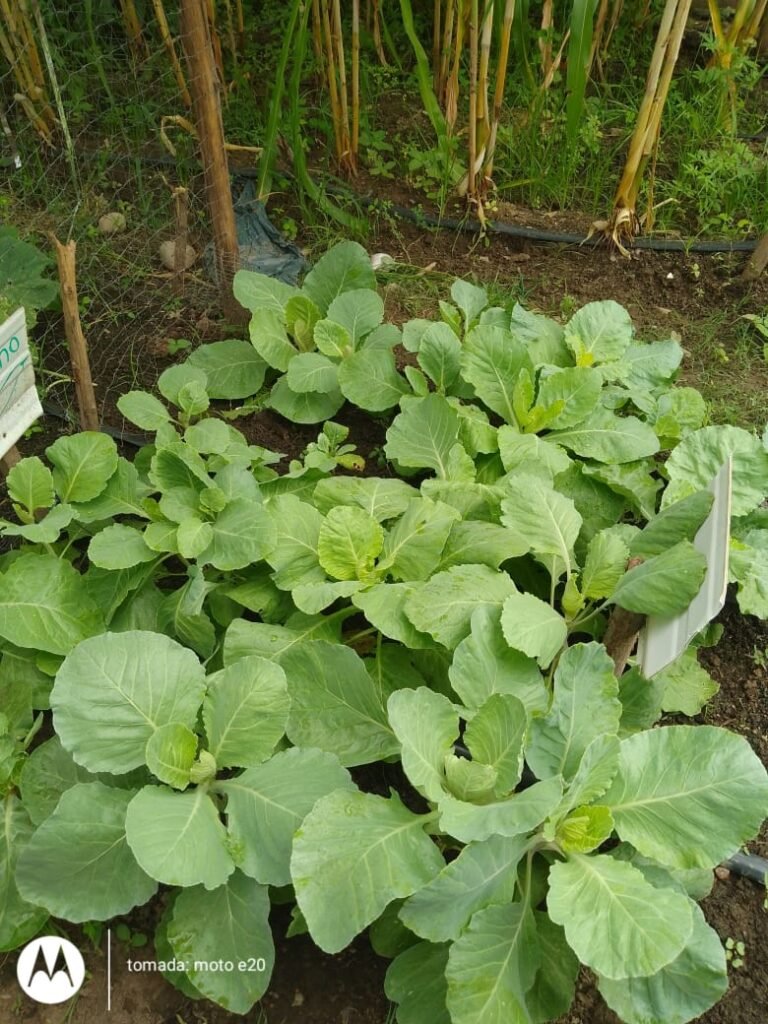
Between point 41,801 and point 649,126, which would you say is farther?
point 649,126

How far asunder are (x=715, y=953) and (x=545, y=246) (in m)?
1.99

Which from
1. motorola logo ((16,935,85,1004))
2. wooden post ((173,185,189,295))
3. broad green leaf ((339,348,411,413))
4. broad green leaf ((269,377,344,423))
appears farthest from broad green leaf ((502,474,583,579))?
wooden post ((173,185,189,295))

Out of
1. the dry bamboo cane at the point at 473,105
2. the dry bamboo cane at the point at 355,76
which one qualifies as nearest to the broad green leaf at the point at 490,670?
the dry bamboo cane at the point at 473,105

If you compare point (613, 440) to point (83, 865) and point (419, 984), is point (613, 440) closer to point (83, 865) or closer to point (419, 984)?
point (419, 984)

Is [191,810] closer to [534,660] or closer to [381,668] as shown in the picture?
[381,668]

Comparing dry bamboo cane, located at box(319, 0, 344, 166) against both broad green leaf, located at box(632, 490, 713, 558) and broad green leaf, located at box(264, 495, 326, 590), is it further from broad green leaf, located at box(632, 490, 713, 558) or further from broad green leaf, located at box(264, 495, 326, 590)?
broad green leaf, located at box(632, 490, 713, 558)

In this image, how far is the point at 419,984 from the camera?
120 cm

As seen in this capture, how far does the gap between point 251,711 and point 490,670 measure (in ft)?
1.18

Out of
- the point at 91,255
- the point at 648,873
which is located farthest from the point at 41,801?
the point at 91,255

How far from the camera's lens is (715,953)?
3.72 ft

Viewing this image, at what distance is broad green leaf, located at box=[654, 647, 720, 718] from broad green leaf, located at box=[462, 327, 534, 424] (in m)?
0.59

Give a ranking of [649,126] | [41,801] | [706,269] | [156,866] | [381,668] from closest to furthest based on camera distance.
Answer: [156,866] < [41,801] < [381,668] < [649,126] < [706,269]

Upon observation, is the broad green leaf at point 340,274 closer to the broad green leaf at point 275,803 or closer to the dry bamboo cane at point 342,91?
the dry bamboo cane at point 342,91

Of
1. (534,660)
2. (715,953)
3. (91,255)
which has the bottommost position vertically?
(715,953)
